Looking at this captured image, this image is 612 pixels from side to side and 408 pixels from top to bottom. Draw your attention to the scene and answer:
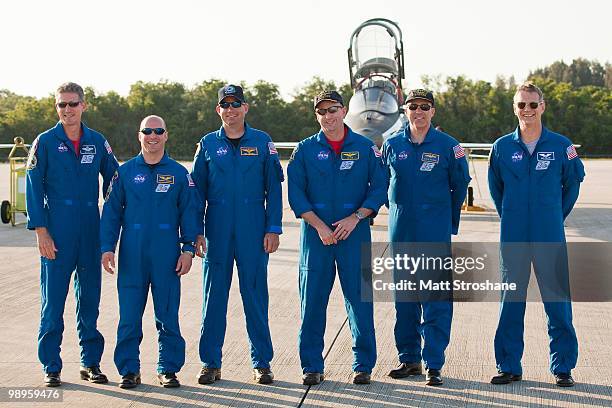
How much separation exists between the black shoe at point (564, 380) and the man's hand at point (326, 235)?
1782mm

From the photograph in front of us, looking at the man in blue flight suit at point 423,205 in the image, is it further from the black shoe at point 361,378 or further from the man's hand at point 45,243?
the man's hand at point 45,243

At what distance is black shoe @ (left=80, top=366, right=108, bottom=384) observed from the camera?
19.0ft

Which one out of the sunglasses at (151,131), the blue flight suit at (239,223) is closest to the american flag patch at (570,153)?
the blue flight suit at (239,223)

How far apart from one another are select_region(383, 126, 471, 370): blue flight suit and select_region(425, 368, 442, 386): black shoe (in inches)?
2.3

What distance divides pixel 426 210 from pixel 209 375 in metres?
1.91

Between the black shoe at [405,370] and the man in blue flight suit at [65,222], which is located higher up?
the man in blue flight suit at [65,222]

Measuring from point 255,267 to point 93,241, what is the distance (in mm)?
1153

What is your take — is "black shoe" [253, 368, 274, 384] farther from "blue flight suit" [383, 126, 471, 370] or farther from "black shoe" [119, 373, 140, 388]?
"blue flight suit" [383, 126, 471, 370]

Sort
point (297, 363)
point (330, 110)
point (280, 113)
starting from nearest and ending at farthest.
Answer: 1. point (330, 110)
2. point (297, 363)
3. point (280, 113)

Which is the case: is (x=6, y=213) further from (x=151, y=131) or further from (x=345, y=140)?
(x=345, y=140)

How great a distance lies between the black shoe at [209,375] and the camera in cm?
578

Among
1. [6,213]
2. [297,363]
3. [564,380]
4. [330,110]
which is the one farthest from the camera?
[6,213]

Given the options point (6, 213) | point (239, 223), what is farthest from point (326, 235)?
point (6, 213)

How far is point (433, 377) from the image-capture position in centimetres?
575
